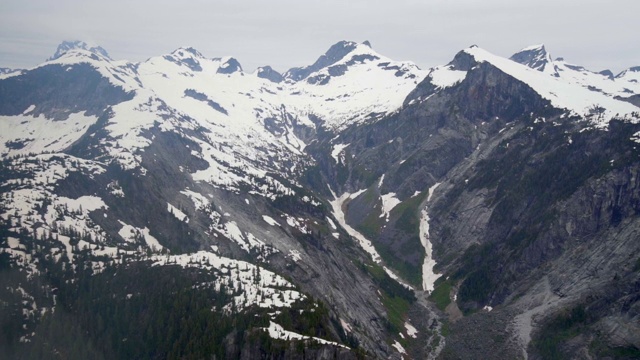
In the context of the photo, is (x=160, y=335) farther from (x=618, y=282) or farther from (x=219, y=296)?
(x=618, y=282)

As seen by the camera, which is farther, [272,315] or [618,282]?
[618,282]

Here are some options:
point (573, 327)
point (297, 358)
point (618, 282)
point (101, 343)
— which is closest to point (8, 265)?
point (101, 343)

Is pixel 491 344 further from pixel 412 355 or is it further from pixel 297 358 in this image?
pixel 297 358

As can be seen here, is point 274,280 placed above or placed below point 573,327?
above

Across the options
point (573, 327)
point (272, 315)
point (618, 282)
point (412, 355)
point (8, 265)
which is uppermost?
point (8, 265)

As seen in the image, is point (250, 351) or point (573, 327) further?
point (573, 327)

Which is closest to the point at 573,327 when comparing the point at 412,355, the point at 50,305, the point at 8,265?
the point at 412,355

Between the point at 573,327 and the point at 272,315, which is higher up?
the point at 272,315

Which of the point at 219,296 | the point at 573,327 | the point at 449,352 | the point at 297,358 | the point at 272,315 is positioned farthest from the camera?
the point at 449,352

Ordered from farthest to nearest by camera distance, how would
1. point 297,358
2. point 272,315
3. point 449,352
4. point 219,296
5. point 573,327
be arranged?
point 449,352 → point 573,327 → point 219,296 → point 272,315 → point 297,358
